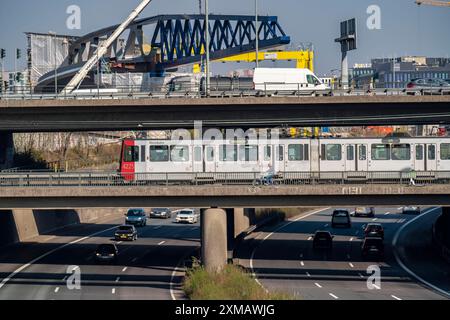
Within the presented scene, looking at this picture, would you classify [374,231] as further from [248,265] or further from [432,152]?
[248,265]

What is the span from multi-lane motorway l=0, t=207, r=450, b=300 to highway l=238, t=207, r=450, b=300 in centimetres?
5

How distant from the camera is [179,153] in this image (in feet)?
185

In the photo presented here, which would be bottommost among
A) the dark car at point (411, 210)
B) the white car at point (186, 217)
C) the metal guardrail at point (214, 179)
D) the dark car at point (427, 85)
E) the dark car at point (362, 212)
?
the dark car at point (411, 210)

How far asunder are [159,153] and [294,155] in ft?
28.8

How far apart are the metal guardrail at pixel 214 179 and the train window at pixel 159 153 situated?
7.91 ft

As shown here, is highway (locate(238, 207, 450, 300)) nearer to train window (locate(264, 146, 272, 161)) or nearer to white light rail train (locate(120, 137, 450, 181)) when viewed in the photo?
white light rail train (locate(120, 137, 450, 181))

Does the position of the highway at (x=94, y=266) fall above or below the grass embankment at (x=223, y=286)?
below

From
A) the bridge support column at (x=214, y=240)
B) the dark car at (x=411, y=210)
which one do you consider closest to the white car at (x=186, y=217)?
the dark car at (x=411, y=210)

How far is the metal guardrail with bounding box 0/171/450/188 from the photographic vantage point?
1882 inches

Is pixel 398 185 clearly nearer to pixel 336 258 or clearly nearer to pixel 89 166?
pixel 336 258

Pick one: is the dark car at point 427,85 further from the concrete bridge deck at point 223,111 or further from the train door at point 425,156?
the train door at point 425,156

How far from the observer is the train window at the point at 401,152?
185 ft
